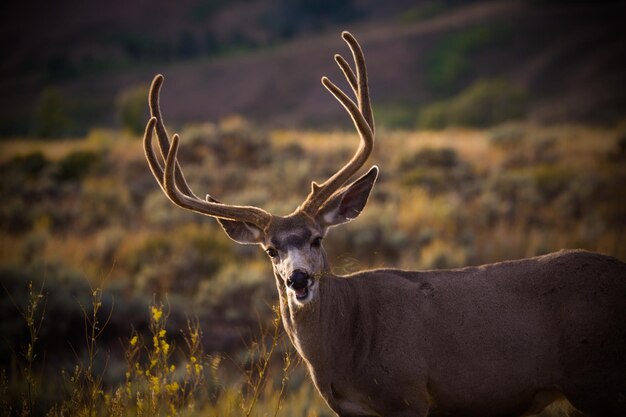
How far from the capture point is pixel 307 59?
86.3 m

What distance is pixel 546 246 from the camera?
1383cm

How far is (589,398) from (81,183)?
703 inches

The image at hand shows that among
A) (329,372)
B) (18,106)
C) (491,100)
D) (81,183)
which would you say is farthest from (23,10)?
(329,372)

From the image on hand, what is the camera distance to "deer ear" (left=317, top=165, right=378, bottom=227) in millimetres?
5566

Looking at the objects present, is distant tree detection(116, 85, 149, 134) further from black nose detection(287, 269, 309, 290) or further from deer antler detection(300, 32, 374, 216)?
black nose detection(287, 269, 309, 290)

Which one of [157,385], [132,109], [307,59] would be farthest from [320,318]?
[307,59]

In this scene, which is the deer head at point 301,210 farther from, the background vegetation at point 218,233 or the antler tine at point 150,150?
the background vegetation at point 218,233

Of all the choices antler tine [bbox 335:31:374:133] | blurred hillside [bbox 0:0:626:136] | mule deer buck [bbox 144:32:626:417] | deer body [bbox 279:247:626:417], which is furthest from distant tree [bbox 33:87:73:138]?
deer body [bbox 279:247:626:417]

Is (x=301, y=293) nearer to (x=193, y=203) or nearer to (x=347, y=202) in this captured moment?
(x=347, y=202)

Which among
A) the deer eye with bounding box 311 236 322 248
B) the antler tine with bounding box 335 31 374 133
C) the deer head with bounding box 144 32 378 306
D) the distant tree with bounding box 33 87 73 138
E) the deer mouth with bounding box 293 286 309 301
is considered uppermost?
the distant tree with bounding box 33 87 73 138

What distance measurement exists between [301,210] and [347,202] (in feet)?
1.41

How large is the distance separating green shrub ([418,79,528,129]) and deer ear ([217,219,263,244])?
40727 mm

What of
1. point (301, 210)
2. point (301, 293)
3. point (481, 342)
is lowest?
point (481, 342)

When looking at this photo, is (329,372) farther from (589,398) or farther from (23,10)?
(23,10)
